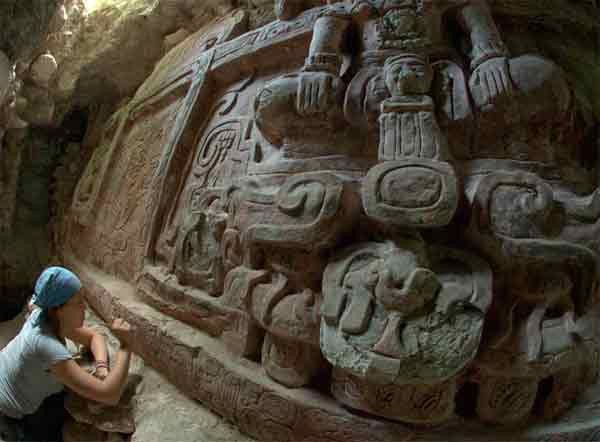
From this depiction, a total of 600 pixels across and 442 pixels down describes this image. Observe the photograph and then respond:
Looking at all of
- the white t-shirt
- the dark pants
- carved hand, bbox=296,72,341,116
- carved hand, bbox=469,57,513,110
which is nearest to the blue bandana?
the white t-shirt

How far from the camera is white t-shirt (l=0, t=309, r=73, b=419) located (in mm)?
1818

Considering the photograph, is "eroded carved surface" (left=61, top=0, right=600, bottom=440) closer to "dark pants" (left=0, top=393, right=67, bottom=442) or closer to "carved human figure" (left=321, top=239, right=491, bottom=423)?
"carved human figure" (left=321, top=239, right=491, bottom=423)

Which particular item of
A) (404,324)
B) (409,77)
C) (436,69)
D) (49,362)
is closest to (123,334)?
(49,362)

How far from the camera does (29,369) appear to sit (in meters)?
1.86

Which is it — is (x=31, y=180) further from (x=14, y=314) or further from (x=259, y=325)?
(x=259, y=325)

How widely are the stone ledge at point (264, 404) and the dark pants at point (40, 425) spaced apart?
451 millimetres

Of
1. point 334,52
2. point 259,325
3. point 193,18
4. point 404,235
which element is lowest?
point 259,325

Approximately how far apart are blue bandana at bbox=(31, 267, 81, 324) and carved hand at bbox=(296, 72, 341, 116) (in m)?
1.18

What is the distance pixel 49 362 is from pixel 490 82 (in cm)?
207

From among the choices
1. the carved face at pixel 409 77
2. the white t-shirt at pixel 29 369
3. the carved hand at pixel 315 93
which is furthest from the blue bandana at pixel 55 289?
the carved face at pixel 409 77

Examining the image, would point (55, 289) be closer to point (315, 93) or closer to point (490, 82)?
point (315, 93)

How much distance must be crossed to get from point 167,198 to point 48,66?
1.65m

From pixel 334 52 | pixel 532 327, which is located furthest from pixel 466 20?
pixel 532 327

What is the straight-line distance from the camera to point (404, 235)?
168 cm
